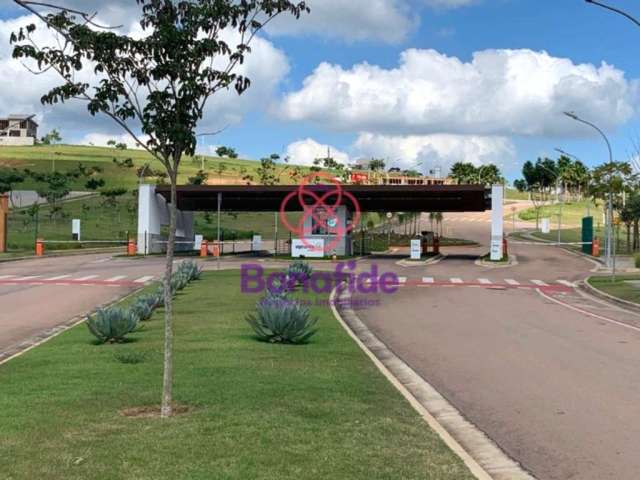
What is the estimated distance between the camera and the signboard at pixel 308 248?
157 feet

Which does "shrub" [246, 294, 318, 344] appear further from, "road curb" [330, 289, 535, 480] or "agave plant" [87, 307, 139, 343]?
"agave plant" [87, 307, 139, 343]

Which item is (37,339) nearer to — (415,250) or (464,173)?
(415,250)

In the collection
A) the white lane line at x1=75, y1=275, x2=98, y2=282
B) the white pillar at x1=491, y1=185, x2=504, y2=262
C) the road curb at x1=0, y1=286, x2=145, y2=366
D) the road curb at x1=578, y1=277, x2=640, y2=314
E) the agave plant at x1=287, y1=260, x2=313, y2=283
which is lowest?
the road curb at x1=0, y1=286, x2=145, y2=366

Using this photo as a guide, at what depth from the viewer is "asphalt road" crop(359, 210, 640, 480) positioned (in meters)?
7.30

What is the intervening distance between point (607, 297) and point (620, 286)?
3.89 m

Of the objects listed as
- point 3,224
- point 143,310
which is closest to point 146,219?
point 3,224

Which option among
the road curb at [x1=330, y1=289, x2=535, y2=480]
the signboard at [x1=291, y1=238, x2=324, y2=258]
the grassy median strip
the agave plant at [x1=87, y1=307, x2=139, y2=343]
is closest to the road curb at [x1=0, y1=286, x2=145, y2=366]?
the grassy median strip

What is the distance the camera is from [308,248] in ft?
158

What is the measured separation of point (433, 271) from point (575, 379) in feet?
89.9

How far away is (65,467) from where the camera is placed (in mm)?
5844

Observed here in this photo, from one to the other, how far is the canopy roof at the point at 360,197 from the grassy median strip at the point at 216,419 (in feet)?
112

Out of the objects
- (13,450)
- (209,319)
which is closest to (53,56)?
(13,450)

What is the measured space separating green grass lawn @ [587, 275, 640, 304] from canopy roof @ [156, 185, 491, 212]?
12273 millimetres

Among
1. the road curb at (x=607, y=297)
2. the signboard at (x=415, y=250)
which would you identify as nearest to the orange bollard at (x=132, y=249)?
the signboard at (x=415, y=250)
